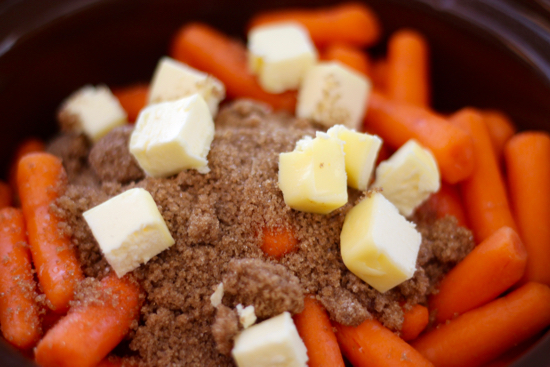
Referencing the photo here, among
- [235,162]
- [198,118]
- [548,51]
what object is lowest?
[235,162]

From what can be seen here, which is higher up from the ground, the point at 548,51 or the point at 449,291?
the point at 548,51

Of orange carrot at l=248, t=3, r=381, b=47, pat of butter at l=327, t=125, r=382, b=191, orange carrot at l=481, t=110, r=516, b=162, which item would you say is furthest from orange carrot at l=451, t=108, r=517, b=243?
orange carrot at l=248, t=3, r=381, b=47

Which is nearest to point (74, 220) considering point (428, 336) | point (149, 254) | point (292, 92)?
point (149, 254)

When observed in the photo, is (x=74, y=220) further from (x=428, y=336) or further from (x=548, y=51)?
(x=548, y=51)

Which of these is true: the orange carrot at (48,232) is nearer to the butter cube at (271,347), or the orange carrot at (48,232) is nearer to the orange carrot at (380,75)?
the butter cube at (271,347)

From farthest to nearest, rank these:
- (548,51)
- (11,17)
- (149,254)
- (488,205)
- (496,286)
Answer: (11,17)
(548,51)
(488,205)
(496,286)
(149,254)

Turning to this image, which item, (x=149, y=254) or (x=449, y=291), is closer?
(x=149, y=254)

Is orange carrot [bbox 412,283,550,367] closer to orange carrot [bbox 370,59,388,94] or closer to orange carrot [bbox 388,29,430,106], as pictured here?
orange carrot [bbox 388,29,430,106]
